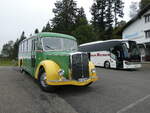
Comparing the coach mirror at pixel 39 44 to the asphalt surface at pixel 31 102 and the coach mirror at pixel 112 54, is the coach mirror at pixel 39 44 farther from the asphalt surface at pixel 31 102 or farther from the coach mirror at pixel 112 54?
Answer: the coach mirror at pixel 112 54

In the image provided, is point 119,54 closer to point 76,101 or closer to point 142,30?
point 76,101

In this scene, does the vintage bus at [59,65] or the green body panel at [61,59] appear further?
the green body panel at [61,59]

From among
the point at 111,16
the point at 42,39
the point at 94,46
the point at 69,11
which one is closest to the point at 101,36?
the point at 111,16

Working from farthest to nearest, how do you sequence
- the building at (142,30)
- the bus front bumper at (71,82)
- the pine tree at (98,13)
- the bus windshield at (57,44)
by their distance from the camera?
the pine tree at (98,13), the building at (142,30), the bus windshield at (57,44), the bus front bumper at (71,82)

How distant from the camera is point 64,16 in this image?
52.2m

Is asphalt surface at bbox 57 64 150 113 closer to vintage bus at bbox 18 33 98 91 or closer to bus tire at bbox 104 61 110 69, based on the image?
vintage bus at bbox 18 33 98 91

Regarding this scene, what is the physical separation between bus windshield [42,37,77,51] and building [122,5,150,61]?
2122 cm

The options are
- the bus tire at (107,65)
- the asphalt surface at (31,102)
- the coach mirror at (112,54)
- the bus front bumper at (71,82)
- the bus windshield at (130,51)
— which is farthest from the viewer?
the bus tire at (107,65)

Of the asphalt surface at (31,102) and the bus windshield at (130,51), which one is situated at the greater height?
the bus windshield at (130,51)

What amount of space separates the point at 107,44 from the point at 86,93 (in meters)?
12.0

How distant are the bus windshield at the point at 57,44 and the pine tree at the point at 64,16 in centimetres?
4208

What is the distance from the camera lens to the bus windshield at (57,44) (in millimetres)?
7991

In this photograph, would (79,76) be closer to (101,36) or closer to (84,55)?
(84,55)

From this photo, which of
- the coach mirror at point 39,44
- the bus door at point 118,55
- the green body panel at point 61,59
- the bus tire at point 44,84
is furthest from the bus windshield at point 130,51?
the bus tire at point 44,84
